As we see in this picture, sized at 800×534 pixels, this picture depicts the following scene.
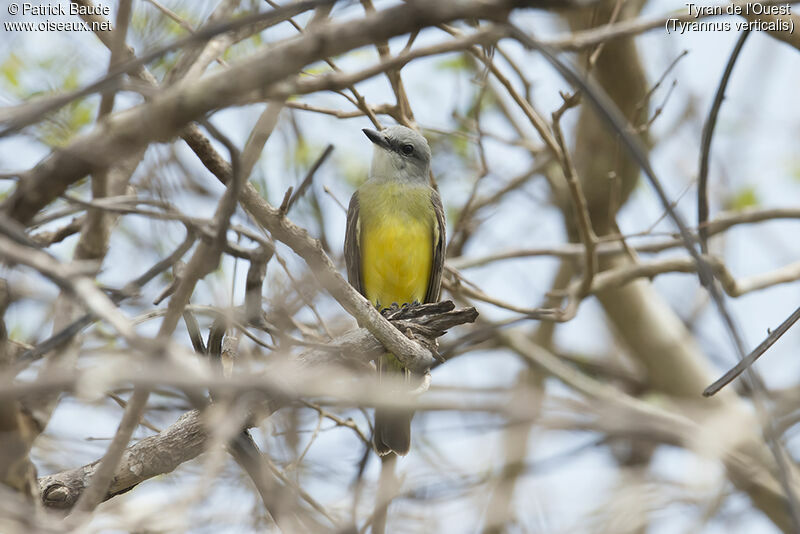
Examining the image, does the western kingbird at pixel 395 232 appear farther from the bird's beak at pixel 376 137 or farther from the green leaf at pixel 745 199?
the green leaf at pixel 745 199

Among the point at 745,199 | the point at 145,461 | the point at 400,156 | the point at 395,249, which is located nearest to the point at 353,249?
the point at 395,249

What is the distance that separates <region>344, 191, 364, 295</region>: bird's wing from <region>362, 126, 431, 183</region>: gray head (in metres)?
0.46

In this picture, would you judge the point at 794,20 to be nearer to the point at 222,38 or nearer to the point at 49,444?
the point at 222,38

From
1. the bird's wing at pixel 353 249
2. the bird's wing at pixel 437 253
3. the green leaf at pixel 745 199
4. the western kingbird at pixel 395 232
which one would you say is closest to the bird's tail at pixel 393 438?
the western kingbird at pixel 395 232

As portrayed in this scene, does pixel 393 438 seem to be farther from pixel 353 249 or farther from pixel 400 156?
pixel 400 156

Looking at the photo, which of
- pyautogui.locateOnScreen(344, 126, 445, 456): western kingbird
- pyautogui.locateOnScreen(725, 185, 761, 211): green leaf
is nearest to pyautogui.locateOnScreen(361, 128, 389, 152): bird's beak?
pyautogui.locateOnScreen(344, 126, 445, 456): western kingbird

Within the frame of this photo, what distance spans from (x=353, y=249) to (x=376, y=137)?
86 cm

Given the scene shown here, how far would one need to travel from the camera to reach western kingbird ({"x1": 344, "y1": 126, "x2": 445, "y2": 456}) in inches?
237

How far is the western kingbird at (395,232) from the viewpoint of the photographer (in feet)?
19.7

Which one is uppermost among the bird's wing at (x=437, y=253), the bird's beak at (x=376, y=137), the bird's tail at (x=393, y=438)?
the bird's beak at (x=376, y=137)

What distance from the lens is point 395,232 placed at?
605 centimetres

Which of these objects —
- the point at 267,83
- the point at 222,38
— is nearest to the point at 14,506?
the point at 267,83

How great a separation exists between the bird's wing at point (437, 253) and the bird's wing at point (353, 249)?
0.54 metres

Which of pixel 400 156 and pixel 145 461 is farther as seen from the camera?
pixel 400 156
